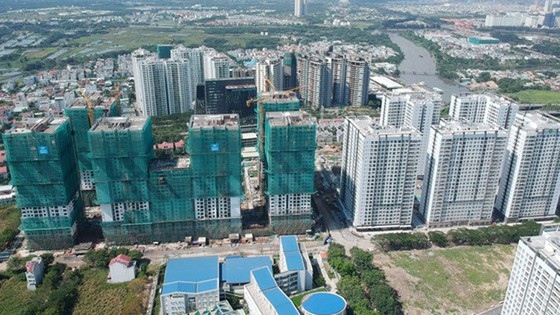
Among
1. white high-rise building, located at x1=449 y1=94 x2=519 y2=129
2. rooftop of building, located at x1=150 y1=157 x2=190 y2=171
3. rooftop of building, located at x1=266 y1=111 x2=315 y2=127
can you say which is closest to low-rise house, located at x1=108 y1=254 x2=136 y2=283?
rooftop of building, located at x1=150 y1=157 x2=190 y2=171

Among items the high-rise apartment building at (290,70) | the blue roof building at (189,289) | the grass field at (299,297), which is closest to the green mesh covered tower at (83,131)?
the blue roof building at (189,289)

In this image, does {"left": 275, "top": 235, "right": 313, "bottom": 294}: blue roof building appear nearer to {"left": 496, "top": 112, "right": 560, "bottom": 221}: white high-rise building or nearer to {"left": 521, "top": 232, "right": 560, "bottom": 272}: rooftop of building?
{"left": 521, "top": 232, "right": 560, "bottom": 272}: rooftop of building

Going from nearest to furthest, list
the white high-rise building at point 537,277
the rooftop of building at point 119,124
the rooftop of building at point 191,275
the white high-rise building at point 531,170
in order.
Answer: the white high-rise building at point 537,277 < the rooftop of building at point 191,275 < the rooftop of building at point 119,124 < the white high-rise building at point 531,170

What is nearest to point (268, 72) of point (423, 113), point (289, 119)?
point (423, 113)

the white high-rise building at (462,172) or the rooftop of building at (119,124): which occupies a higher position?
the rooftop of building at (119,124)

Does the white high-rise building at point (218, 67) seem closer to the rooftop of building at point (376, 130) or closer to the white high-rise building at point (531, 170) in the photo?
the rooftop of building at point (376, 130)
